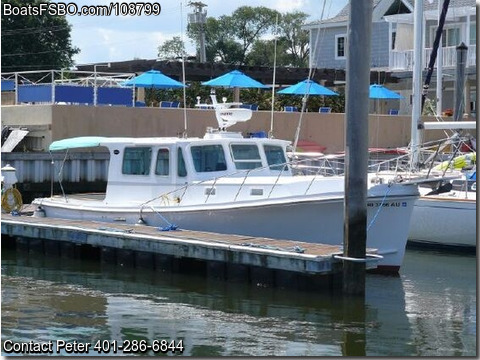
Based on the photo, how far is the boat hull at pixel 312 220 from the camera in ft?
55.4

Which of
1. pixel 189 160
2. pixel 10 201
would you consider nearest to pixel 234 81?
pixel 10 201

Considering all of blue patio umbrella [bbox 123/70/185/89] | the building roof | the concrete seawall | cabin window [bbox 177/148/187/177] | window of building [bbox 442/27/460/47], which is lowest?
cabin window [bbox 177/148/187/177]

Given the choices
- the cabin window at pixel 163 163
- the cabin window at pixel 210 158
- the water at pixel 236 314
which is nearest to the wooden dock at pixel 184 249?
the water at pixel 236 314

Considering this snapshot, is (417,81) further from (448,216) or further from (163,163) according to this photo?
(163,163)

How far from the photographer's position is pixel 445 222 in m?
21.2

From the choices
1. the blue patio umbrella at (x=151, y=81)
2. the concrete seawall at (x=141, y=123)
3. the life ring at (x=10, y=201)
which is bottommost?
Answer: the life ring at (x=10, y=201)

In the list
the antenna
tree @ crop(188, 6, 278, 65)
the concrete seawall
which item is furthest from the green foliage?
the concrete seawall

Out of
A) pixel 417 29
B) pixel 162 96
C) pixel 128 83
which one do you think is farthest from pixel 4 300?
pixel 162 96

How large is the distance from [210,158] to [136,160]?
165 centimetres

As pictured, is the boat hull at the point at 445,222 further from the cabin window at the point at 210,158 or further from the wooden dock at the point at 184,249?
the wooden dock at the point at 184,249

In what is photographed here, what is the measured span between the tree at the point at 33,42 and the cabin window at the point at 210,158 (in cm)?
2982

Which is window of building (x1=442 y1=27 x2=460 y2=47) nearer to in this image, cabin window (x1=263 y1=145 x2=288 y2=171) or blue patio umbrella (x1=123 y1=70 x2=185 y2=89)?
blue patio umbrella (x1=123 y1=70 x2=185 y2=89)

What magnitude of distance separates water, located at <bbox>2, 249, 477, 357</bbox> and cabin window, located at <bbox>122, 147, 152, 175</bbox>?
2095mm

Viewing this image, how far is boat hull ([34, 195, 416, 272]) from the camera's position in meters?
16.9
